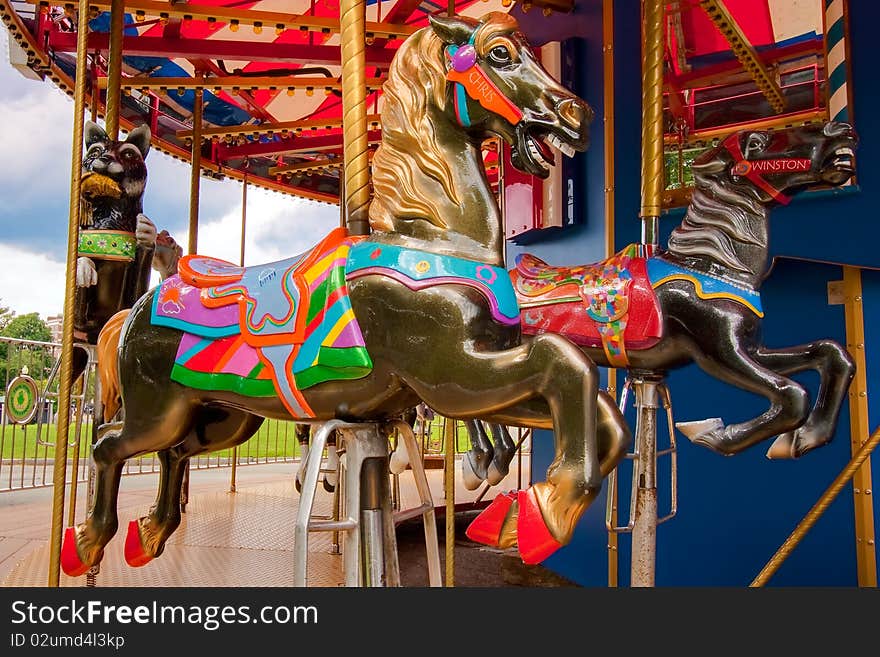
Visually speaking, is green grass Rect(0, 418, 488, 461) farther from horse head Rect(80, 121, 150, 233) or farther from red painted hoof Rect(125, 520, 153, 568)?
red painted hoof Rect(125, 520, 153, 568)

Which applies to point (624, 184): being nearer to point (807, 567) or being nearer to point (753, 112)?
point (753, 112)

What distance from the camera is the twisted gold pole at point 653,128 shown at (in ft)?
8.41

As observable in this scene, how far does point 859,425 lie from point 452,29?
2.71 metres

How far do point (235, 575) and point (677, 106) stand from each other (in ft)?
9.67

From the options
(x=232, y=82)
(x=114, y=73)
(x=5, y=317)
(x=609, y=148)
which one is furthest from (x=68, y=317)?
(x=5, y=317)

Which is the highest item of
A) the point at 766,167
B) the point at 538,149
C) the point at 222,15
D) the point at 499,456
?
the point at 222,15

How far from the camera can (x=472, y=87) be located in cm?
132

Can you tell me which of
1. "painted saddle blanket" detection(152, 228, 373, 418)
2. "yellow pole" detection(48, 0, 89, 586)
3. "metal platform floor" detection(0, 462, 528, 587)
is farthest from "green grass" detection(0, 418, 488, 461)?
"painted saddle blanket" detection(152, 228, 373, 418)

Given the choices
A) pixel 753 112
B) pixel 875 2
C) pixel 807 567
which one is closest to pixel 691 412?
pixel 807 567

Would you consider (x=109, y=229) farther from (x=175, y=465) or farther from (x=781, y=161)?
(x=781, y=161)

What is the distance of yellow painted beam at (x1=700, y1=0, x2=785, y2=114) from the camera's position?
309cm

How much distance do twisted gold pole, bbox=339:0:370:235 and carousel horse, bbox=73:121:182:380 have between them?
4.13ft

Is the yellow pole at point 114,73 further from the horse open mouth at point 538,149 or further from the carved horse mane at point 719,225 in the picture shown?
the carved horse mane at point 719,225

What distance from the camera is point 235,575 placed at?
2982 mm
